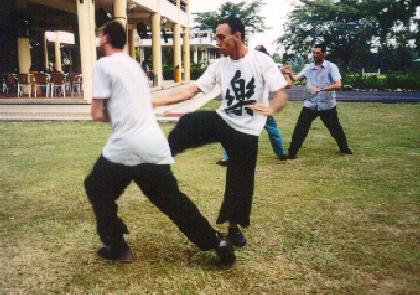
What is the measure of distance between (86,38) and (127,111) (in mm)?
14320

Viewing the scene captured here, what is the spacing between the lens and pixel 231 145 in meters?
3.78

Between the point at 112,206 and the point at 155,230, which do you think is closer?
the point at 112,206

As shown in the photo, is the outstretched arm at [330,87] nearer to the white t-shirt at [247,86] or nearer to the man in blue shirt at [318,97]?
the man in blue shirt at [318,97]

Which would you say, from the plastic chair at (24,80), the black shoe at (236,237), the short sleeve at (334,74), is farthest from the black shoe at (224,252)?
the plastic chair at (24,80)

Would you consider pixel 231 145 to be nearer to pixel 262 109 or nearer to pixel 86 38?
pixel 262 109

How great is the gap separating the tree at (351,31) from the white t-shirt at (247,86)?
3818 cm

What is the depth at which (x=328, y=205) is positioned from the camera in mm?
4977

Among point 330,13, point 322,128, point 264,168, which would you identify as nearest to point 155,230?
point 264,168

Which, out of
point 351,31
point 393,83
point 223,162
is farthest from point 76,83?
point 351,31

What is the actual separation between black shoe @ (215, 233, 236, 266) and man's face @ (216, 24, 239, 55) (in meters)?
1.46

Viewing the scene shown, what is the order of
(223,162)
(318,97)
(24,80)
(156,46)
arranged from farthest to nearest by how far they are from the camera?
(156,46)
(24,80)
(318,97)
(223,162)

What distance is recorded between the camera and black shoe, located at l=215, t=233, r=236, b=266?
11.2 ft

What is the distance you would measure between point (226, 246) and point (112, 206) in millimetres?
889

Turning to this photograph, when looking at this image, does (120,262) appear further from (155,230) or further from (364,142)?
(364,142)
